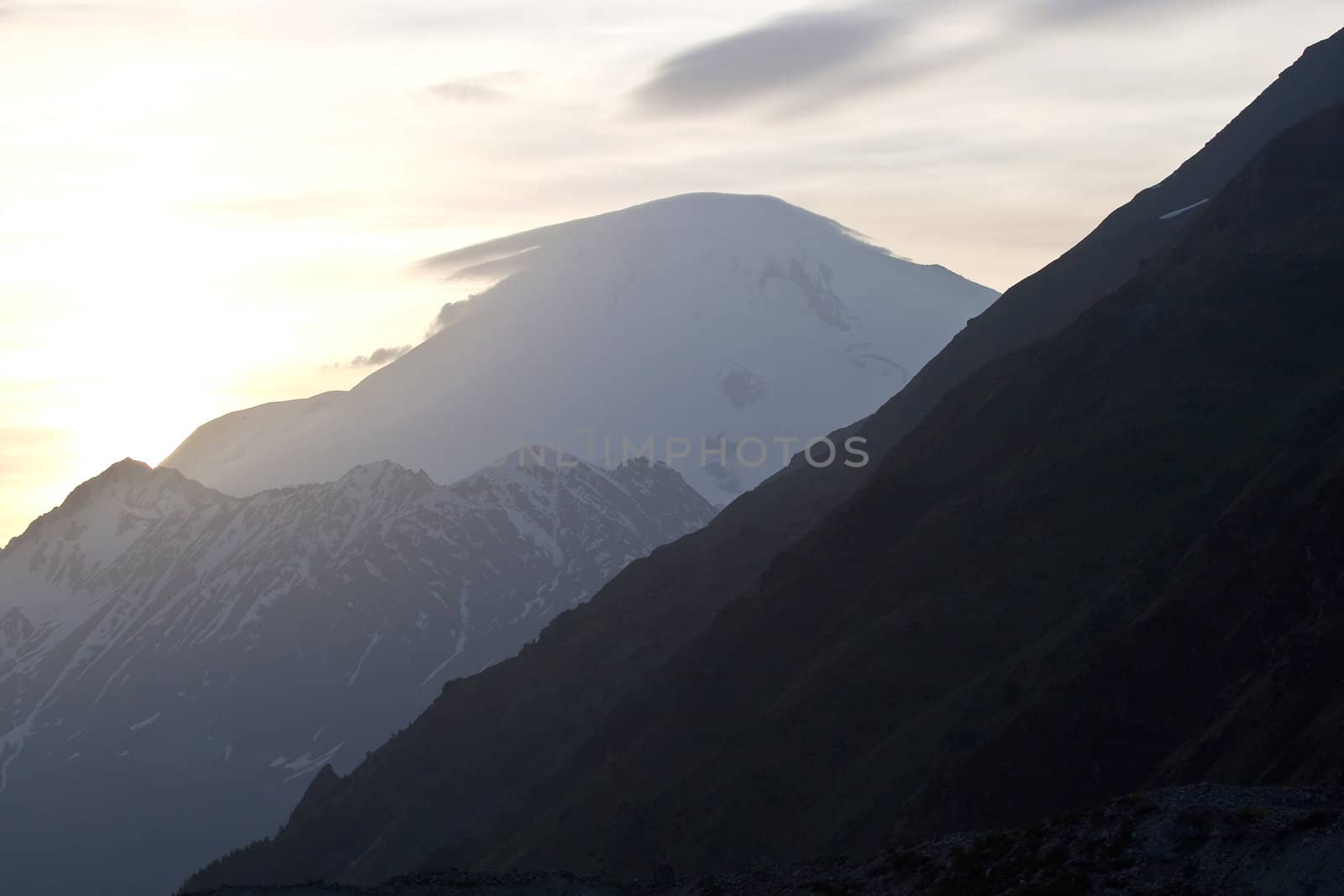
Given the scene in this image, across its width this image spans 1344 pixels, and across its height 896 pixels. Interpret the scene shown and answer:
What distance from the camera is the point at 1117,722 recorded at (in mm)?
94875

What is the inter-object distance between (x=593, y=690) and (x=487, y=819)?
18.0 metres

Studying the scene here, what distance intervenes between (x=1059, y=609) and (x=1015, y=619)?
3382mm

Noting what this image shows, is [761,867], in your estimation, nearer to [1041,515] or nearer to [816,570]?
[1041,515]

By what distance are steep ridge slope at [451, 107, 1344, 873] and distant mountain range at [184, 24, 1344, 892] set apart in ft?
0.75

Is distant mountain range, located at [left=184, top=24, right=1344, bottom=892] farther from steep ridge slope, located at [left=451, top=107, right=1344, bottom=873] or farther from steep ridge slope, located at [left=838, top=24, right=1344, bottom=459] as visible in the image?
steep ridge slope, located at [left=838, top=24, right=1344, bottom=459]

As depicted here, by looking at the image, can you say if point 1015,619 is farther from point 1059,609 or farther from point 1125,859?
point 1125,859

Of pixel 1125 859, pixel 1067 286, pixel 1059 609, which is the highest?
pixel 1067 286

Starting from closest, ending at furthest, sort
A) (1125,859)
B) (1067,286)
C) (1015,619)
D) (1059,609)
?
(1125,859)
(1059,609)
(1015,619)
(1067,286)

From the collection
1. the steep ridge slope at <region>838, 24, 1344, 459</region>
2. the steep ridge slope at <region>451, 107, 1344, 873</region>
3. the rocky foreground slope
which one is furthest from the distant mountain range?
the rocky foreground slope

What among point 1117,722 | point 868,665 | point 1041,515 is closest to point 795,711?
point 868,665

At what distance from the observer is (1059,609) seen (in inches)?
4405

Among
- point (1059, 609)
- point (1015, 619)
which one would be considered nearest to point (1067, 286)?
point (1015, 619)

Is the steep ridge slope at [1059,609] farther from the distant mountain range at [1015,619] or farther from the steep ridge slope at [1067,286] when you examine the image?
the steep ridge slope at [1067,286]

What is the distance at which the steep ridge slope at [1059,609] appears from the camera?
93562mm
